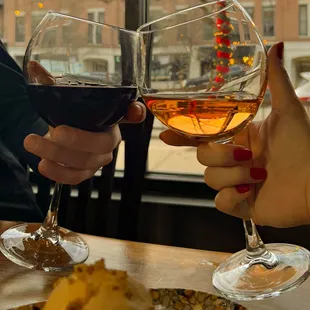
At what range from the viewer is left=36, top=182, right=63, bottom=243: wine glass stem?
76cm

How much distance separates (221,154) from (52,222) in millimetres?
265

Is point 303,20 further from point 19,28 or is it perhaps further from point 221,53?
point 221,53

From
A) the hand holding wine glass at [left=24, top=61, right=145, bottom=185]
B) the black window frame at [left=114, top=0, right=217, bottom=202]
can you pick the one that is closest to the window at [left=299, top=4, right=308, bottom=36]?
the black window frame at [left=114, top=0, right=217, bottom=202]

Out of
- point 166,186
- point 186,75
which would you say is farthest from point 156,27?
point 166,186

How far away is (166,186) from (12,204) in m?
0.94

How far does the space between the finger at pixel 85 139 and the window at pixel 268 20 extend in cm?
108

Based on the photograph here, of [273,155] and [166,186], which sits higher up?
[273,155]

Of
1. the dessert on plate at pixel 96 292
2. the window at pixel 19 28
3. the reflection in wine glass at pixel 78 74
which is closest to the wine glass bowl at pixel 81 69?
the reflection in wine glass at pixel 78 74

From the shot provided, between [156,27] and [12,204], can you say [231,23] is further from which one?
[12,204]

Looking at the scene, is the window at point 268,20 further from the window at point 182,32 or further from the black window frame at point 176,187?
the window at point 182,32

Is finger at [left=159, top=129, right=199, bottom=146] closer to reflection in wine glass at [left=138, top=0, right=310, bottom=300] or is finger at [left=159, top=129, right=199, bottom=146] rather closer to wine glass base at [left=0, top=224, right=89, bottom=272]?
reflection in wine glass at [left=138, top=0, right=310, bottom=300]

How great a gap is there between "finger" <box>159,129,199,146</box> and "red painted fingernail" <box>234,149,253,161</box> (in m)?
0.05

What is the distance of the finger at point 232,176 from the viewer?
663mm

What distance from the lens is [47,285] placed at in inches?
25.5
